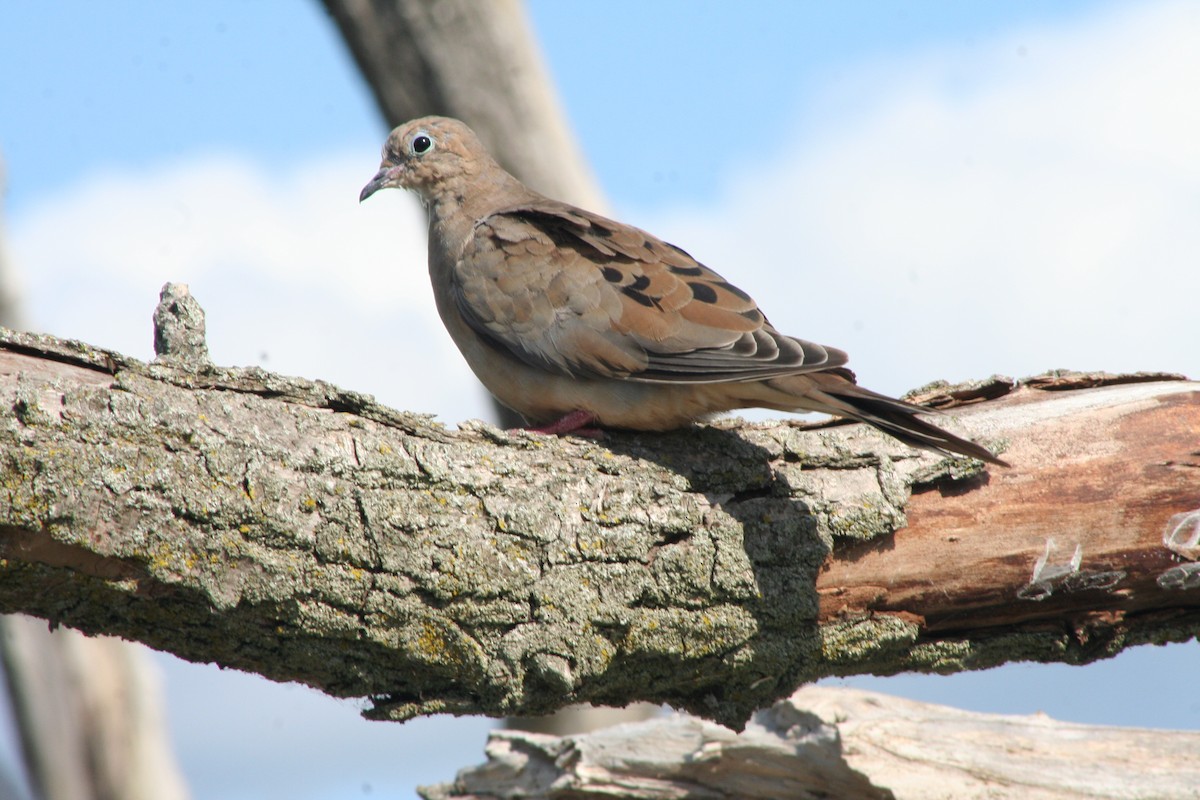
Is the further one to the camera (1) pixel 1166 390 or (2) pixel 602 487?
(1) pixel 1166 390

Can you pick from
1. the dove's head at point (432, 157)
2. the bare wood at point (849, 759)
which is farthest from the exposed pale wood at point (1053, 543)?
the dove's head at point (432, 157)

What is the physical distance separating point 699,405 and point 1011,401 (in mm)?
1158

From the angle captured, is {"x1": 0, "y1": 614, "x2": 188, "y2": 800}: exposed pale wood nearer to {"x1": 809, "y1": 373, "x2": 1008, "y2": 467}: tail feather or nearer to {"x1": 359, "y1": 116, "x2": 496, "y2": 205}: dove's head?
{"x1": 359, "y1": 116, "x2": 496, "y2": 205}: dove's head

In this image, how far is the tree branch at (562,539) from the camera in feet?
10.3

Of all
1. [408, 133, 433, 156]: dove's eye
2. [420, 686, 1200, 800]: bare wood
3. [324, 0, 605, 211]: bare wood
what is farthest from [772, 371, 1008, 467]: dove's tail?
[324, 0, 605, 211]: bare wood

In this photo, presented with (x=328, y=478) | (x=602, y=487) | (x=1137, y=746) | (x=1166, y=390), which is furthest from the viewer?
(x=1137, y=746)

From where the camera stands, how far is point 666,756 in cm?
479

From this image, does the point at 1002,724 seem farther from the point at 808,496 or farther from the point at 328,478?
the point at 328,478

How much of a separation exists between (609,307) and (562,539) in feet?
3.93

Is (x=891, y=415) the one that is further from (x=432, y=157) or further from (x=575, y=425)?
(x=432, y=157)

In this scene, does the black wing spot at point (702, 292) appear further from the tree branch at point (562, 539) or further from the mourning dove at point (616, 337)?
the tree branch at point (562, 539)

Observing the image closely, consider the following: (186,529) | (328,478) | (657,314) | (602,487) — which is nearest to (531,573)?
(602,487)

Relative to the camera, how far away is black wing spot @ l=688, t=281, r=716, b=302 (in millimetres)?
4500

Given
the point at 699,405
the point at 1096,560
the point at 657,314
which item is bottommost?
the point at 1096,560
